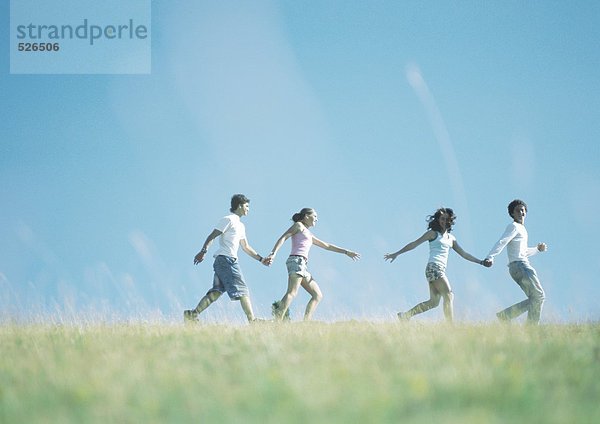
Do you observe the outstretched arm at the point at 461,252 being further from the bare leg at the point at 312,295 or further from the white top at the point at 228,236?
the white top at the point at 228,236

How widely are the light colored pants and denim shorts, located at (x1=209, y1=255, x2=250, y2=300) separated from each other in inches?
181

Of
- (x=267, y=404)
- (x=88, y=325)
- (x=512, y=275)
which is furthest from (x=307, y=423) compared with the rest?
(x=512, y=275)

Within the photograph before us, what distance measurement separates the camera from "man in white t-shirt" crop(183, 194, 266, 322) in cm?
1052

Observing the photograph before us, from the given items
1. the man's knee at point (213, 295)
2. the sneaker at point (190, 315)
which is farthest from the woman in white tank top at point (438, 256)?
the sneaker at point (190, 315)

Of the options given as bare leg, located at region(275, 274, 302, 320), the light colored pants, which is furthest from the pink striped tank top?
the light colored pants

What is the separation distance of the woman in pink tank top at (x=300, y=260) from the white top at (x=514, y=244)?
10.5 feet

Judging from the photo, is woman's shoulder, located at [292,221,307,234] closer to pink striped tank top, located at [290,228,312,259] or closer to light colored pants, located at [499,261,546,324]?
pink striped tank top, located at [290,228,312,259]

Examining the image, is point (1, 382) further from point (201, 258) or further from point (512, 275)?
point (512, 275)

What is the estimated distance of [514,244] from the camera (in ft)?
35.5

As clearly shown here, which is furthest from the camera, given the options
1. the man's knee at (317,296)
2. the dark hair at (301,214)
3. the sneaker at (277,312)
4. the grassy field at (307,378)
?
the dark hair at (301,214)

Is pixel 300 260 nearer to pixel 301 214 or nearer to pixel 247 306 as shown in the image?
pixel 301 214

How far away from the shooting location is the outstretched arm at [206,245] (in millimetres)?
10430

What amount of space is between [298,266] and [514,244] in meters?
3.90

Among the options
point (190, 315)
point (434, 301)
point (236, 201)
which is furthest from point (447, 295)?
point (190, 315)
